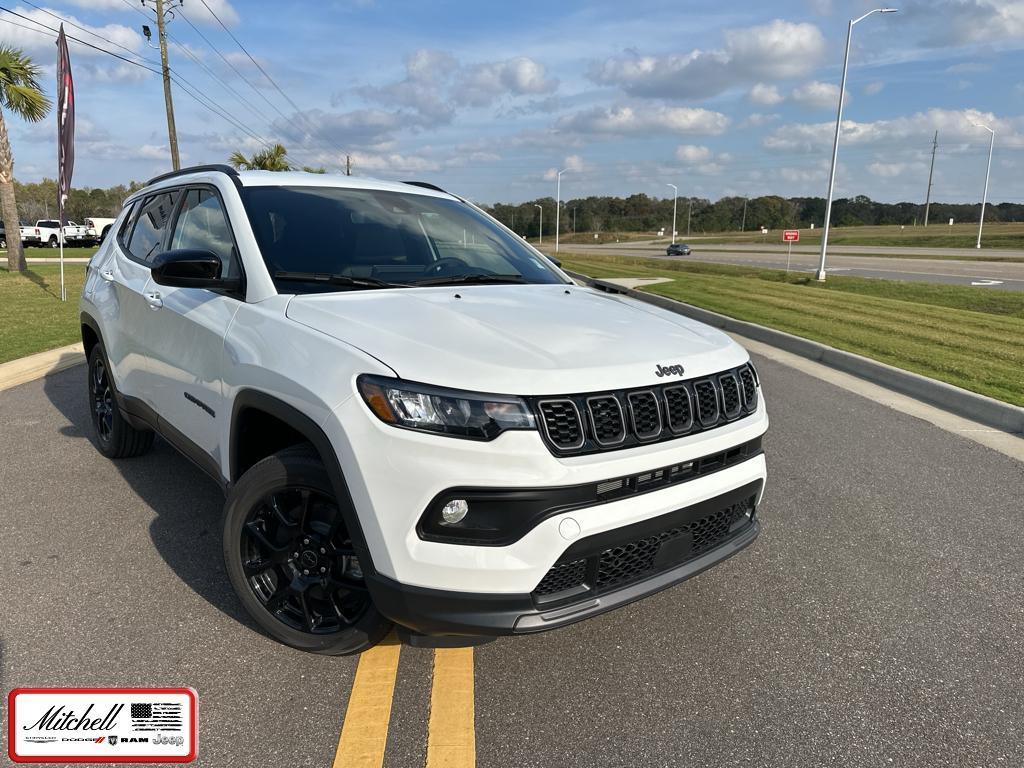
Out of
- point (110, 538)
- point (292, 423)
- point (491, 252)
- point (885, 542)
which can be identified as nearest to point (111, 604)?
point (110, 538)

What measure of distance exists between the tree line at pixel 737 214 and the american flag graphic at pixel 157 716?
380ft

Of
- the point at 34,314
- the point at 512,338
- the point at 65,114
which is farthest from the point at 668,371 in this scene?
the point at 65,114

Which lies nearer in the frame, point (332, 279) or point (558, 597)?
point (558, 597)

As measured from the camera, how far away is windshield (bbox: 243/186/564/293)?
10.5 ft

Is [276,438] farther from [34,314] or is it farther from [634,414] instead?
[34,314]

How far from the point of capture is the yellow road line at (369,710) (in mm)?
2254

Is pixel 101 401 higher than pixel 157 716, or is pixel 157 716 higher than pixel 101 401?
pixel 101 401

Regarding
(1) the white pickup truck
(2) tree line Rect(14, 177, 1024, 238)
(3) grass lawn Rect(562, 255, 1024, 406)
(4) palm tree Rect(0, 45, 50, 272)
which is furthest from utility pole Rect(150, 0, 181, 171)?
(2) tree line Rect(14, 177, 1024, 238)

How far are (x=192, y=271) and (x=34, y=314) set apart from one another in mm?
11704

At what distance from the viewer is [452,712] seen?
246cm

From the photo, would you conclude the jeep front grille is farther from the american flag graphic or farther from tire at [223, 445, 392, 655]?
the american flag graphic

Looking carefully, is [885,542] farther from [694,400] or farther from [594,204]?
[594,204]

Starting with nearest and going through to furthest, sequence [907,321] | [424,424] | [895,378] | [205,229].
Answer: [424,424], [205,229], [895,378], [907,321]

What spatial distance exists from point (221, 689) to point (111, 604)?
0.90m
